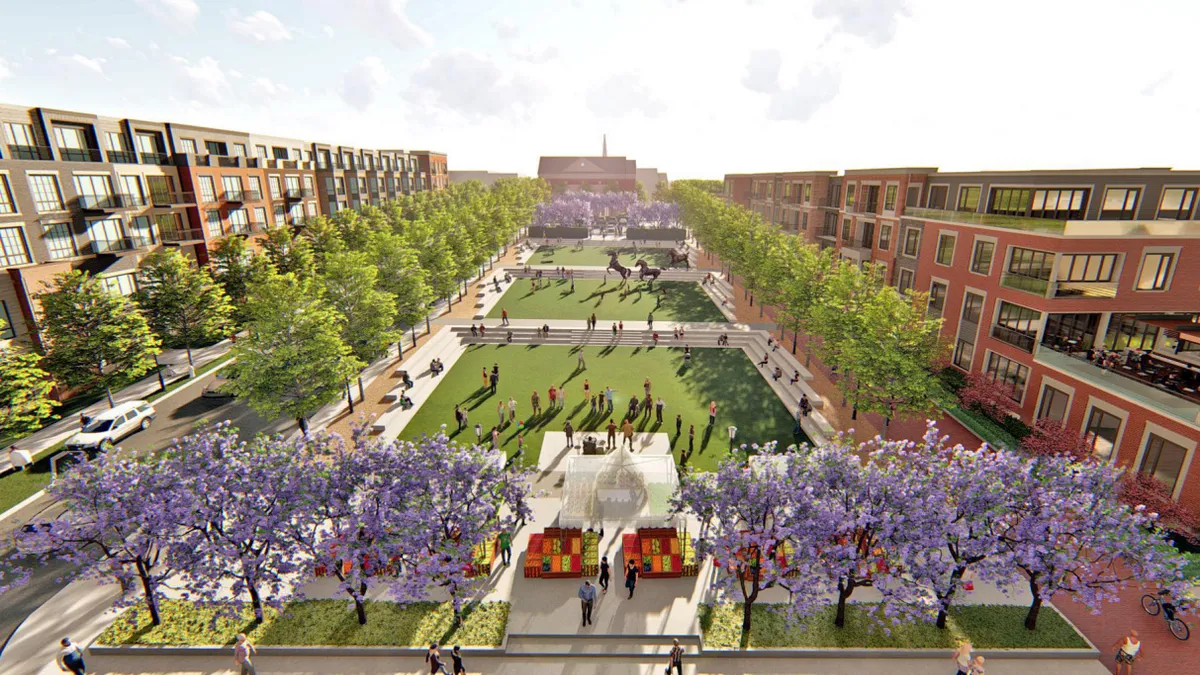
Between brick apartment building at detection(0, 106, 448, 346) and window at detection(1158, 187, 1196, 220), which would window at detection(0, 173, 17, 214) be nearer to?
brick apartment building at detection(0, 106, 448, 346)

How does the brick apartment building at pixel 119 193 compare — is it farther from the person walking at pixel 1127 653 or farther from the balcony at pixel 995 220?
the balcony at pixel 995 220

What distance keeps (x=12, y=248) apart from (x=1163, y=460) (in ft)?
199

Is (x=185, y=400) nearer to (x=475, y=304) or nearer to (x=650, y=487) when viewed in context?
(x=475, y=304)

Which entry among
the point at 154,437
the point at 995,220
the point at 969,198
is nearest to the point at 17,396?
the point at 154,437

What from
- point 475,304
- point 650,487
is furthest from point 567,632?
point 475,304

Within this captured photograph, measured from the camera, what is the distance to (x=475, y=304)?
53.7 metres

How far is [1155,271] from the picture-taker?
86.1ft

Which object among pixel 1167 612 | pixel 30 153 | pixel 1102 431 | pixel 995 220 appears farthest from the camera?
pixel 30 153

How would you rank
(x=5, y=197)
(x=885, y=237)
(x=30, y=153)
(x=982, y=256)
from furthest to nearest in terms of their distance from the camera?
(x=885, y=237), (x=30, y=153), (x=5, y=197), (x=982, y=256)

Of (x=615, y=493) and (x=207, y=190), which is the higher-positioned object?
(x=207, y=190)

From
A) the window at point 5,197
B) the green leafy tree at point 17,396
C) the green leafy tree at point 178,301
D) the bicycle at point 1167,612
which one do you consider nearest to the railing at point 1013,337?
the bicycle at point 1167,612

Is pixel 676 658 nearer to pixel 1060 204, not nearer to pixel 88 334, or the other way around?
pixel 1060 204

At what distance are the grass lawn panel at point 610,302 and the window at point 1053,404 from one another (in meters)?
24.8

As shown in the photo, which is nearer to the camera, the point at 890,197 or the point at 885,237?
the point at 890,197
